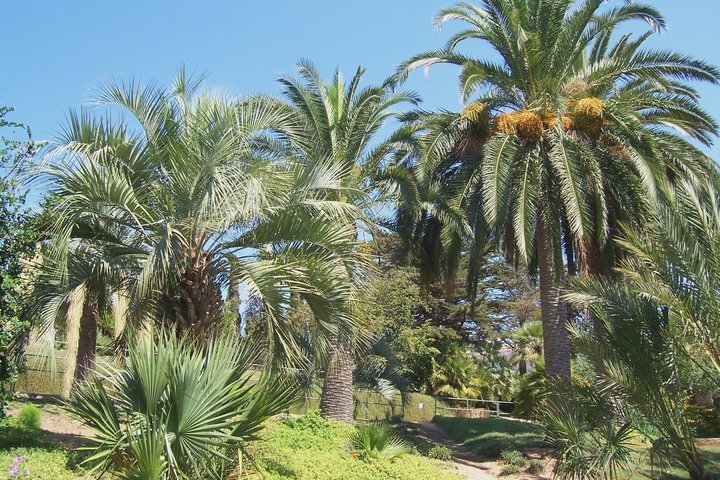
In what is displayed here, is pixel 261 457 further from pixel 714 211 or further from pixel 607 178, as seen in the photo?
pixel 607 178

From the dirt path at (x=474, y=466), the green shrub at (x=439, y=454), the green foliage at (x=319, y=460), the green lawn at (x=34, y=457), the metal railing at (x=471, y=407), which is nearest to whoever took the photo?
the green lawn at (x=34, y=457)

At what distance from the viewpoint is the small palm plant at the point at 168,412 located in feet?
21.6

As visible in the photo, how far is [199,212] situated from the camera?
8406mm

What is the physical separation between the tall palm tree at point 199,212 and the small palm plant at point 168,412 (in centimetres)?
146

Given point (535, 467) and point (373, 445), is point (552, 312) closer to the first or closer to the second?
point (535, 467)

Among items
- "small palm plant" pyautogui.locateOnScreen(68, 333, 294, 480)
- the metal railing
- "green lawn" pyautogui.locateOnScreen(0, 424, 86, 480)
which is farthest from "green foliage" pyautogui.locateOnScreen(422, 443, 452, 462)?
the metal railing

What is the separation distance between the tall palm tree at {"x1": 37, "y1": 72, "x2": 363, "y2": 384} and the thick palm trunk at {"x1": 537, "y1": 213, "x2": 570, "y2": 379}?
24.5 ft

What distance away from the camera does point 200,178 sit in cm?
873

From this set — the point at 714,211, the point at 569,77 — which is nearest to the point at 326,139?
the point at 569,77

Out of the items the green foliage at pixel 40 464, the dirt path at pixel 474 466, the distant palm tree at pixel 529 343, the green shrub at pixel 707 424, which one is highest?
the distant palm tree at pixel 529 343

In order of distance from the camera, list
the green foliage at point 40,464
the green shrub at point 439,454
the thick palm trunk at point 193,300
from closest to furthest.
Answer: the green foliage at point 40,464 → the thick palm trunk at point 193,300 → the green shrub at point 439,454

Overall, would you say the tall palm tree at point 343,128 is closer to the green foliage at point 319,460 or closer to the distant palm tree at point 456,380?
the green foliage at point 319,460

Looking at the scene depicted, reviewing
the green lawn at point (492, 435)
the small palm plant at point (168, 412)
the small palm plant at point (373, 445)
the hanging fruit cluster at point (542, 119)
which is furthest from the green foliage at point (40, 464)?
the hanging fruit cluster at point (542, 119)

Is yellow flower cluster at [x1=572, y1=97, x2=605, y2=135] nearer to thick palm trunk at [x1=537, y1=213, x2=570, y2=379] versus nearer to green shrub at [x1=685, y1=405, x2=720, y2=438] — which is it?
thick palm trunk at [x1=537, y1=213, x2=570, y2=379]
